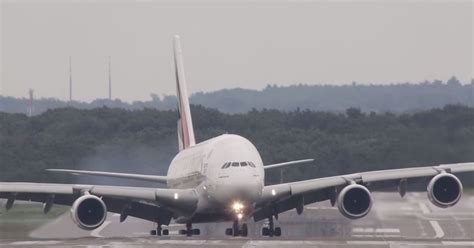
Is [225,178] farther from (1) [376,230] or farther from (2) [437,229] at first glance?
(2) [437,229]

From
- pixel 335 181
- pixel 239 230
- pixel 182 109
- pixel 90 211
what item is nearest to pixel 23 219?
pixel 182 109

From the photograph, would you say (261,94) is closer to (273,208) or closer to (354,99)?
(354,99)

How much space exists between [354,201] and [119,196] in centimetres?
702

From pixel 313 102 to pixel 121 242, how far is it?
42.9 m

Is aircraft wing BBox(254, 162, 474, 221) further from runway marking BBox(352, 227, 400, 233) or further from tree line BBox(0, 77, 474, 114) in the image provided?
tree line BBox(0, 77, 474, 114)

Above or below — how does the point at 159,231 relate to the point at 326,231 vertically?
above

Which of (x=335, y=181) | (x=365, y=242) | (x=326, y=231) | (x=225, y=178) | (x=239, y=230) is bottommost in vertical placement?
(x=365, y=242)

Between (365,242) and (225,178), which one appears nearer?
(365,242)

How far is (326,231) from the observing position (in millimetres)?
40531

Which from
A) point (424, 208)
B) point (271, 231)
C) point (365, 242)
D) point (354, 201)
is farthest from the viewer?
point (424, 208)

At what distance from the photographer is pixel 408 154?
48.1 m

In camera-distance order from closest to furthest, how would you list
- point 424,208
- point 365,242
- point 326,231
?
1. point 365,242
2. point 326,231
3. point 424,208

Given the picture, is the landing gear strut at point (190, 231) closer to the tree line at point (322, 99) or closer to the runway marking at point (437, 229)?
the runway marking at point (437, 229)

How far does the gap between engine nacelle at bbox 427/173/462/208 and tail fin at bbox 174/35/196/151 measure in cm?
1017
